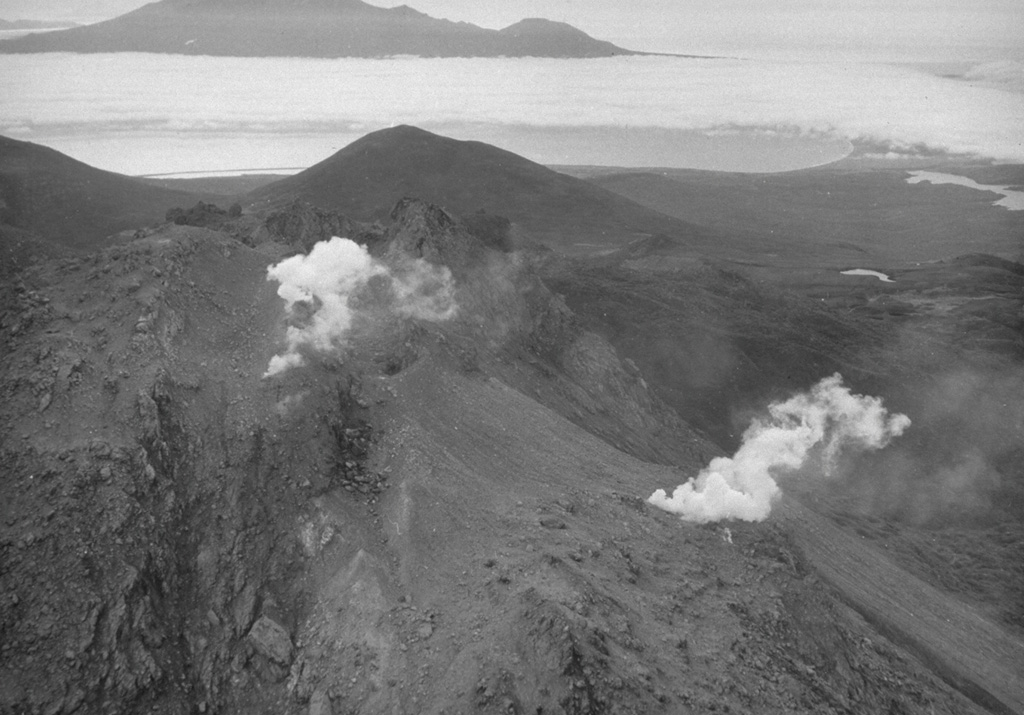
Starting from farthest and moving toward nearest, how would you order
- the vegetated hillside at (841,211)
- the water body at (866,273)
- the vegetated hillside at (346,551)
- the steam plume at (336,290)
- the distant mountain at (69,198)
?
the vegetated hillside at (841,211)
the water body at (866,273)
the distant mountain at (69,198)
the steam plume at (336,290)
the vegetated hillside at (346,551)

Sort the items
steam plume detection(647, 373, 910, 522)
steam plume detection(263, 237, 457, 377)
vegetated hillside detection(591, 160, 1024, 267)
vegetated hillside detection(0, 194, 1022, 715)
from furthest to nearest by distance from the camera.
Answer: vegetated hillside detection(591, 160, 1024, 267)
steam plume detection(647, 373, 910, 522)
steam plume detection(263, 237, 457, 377)
vegetated hillside detection(0, 194, 1022, 715)

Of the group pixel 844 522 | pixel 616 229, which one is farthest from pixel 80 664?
pixel 616 229

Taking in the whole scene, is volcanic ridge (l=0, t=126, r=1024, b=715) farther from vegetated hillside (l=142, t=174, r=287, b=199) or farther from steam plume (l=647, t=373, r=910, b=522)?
vegetated hillside (l=142, t=174, r=287, b=199)

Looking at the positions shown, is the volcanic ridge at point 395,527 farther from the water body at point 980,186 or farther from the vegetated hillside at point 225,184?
the water body at point 980,186

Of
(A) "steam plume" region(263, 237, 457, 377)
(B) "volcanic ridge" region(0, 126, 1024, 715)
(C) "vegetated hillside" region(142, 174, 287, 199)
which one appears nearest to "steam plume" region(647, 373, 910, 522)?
(B) "volcanic ridge" region(0, 126, 1024, 715)

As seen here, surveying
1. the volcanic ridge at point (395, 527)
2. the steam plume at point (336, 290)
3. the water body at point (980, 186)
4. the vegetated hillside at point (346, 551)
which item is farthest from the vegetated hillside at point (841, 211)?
the vegetated hillside at point (346, 551)

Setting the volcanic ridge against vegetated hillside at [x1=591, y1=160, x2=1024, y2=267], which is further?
vegetated hillside at [x1=591, y1=160, x2=1024, y2=267]

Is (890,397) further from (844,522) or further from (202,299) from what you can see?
(202,299)
